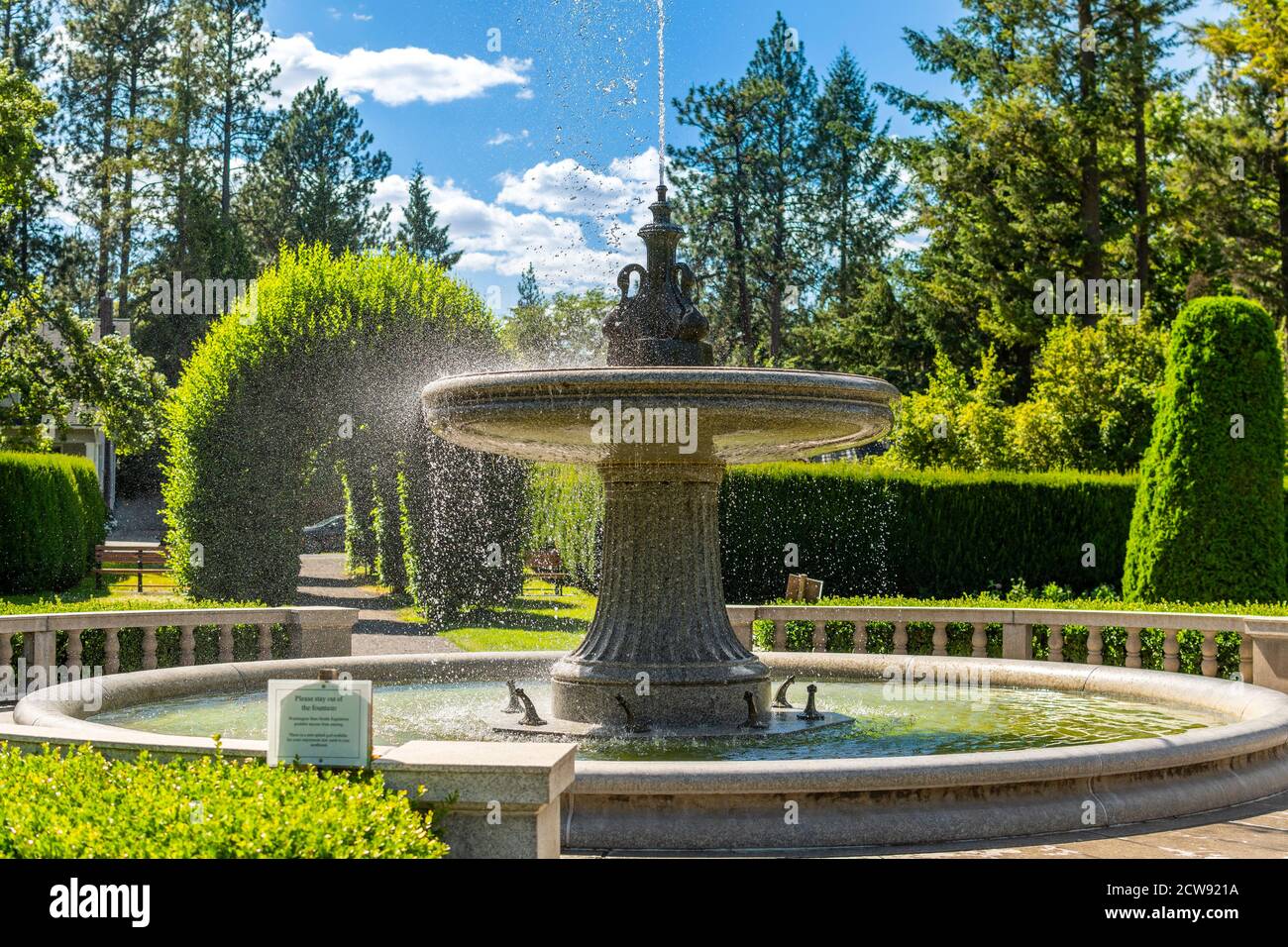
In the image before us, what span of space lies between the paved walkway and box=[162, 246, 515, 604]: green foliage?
1896mm

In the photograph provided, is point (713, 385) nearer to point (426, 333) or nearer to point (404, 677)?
point (404, 677)

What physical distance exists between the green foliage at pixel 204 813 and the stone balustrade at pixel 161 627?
22.5 feet

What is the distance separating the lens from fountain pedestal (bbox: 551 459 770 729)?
877cm

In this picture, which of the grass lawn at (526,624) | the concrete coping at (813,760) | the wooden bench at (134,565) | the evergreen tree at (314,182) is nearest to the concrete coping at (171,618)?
the concrete coping at (813,760)

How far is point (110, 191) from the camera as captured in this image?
4894 cm

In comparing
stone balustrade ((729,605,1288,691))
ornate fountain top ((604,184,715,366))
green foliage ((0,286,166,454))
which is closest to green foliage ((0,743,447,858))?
ornate fountain top ((604,184,715,366))

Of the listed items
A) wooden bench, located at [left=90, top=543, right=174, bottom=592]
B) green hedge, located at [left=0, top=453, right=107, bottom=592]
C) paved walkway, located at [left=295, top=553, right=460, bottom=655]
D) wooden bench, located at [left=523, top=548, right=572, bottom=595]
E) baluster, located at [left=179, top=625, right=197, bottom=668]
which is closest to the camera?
baluster, located at [left=179, top=625, right=197, bottom=668]

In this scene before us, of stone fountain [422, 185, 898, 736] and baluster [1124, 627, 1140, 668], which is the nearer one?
stone fountain [422, 185, 898, 736]

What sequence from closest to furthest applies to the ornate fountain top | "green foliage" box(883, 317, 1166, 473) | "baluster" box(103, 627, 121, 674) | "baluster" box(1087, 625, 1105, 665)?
1. the ornate fountain top
2. "baluster" box(103, 627, 121, 674)
3. "baluster" box(1087, 625, 1105, 665)
4. "green foliage" box(883, 317, 1166, 473)

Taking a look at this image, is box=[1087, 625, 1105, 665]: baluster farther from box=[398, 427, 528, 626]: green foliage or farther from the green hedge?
the green hedge

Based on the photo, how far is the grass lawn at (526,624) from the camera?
20984 mm

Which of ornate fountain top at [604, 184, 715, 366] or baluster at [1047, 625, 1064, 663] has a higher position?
ornate fountain top at [604, 184, 715, 366]
